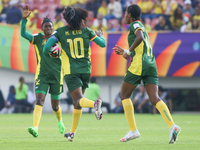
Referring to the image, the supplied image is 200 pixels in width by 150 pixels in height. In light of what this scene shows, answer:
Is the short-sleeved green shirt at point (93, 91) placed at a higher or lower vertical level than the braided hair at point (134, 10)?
lower

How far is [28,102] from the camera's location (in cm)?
2014

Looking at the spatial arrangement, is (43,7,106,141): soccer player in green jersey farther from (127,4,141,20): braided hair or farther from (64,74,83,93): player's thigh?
(127,4,141,20): braided hair

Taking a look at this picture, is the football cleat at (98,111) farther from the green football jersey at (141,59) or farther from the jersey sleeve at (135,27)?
the jersey sleeve at (135,27)

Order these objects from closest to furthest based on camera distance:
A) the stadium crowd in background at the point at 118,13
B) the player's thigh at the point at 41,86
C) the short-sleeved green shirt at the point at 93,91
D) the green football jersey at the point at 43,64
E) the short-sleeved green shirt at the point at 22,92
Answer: the player's thigh at the point at 41,86 < the green football jersey at the point at 43,64 < the short-sleeved green shirt at the point at 93,91 < the stadium crowd in background at the point at 118,13 < the short-sleeved green shirt at the point at 22,92

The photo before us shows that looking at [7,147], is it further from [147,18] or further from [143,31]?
[147,18]

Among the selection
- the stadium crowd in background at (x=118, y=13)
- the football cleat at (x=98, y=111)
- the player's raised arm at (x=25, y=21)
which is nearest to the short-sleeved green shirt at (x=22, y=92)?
the stadium crowd in background at (x=118, y=13)

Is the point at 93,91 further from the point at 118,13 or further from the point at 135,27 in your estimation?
the point at 135,27

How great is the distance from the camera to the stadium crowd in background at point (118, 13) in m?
19.5

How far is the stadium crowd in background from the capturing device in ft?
64.0

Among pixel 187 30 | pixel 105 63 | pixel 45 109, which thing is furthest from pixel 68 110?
pixel 187 30

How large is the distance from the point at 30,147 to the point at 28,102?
46.5ft

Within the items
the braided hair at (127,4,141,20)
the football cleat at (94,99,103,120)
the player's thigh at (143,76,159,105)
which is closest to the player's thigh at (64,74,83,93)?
the football cleat at (94,99,103,120)

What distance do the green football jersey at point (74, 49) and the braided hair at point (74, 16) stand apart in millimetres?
90

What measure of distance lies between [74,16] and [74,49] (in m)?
0.55
